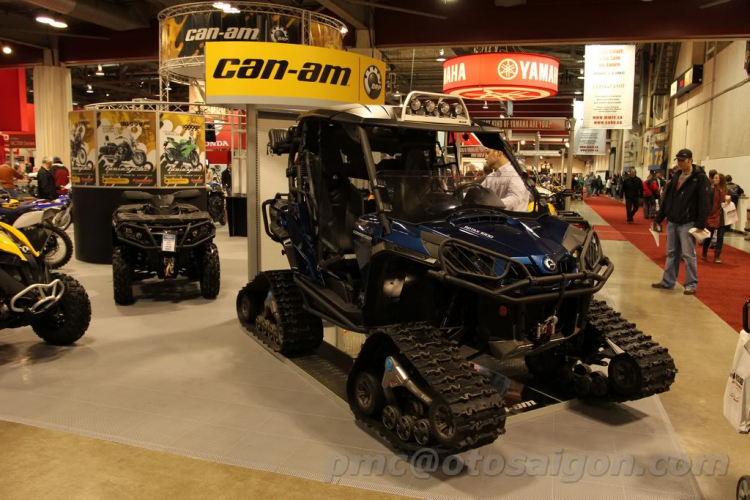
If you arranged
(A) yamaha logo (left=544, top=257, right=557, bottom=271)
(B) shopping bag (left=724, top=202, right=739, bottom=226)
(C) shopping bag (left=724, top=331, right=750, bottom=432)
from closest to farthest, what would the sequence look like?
(C) shopping bag (left=724, top=331, right=750, bottom=432) → (A) yamaha logo (left=544, top=257, right=557, bottom=271) → (B) shopping bag (left=724, top=202, right=739, bottom=226)

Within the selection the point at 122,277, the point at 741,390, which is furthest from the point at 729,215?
the point at 122,277

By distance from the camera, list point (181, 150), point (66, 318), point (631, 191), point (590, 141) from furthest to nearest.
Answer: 1. point (590, 141)
2. point (631, 191)
3. point (181, 150)
4. point (66, 318)

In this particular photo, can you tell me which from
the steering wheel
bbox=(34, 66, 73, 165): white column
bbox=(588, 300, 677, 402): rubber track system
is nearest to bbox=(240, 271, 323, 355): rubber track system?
the steering wheel

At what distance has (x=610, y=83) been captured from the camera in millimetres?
16047

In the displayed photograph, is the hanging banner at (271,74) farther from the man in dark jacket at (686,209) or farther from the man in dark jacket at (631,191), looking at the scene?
the man in dark jacket at (631,191)

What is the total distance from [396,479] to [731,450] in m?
2.05

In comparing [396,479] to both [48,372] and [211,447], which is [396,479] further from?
[48,372]

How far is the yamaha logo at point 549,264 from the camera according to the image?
11.7 feet

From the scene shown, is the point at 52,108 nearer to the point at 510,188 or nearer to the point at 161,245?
the point at 161,245

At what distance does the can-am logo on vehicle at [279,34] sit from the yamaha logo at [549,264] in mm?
5055

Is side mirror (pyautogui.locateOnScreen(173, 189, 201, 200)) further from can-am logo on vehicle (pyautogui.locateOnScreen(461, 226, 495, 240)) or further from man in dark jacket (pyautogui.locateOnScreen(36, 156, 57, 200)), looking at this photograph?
man in dark jacket (pyautogui.locateOnScreen(36, 156, 57, 200))

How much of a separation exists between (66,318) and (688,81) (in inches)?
830

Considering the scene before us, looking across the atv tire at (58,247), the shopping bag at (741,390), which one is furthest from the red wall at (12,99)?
the shopping bag at (741,390)

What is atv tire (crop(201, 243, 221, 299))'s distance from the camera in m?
7.49
